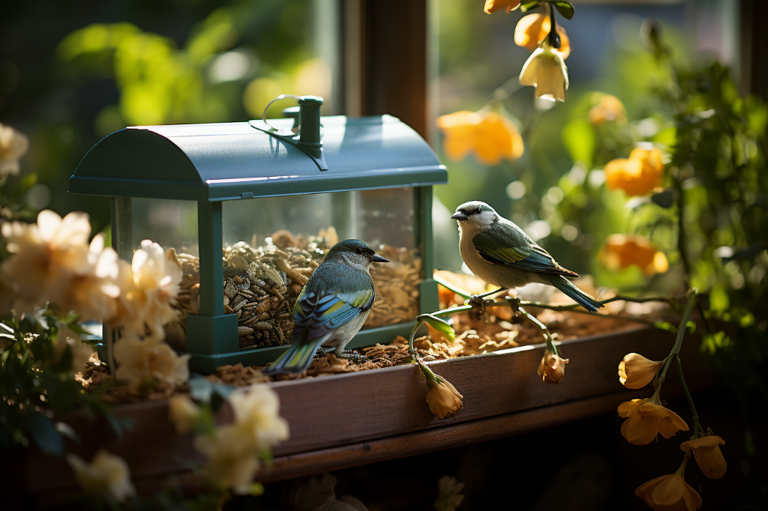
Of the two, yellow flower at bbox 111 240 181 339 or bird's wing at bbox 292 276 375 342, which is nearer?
yellow flower at bbox 111 240 181 339

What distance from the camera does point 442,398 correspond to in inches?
31.9

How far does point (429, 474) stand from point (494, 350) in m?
0.21

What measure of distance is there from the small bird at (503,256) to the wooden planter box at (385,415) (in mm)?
107

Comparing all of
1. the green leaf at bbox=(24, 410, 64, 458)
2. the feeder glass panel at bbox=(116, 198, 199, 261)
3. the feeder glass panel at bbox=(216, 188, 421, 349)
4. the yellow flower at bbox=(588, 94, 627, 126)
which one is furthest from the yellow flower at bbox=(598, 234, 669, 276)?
the green leaf at bbox=(24, 410, 64, 458)

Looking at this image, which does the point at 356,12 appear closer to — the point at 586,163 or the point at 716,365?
the point at 586,163

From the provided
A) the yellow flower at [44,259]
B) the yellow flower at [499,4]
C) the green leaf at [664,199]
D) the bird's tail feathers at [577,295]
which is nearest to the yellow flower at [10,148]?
the yellow flower at [44,259]

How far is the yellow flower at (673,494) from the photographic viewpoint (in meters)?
0.81

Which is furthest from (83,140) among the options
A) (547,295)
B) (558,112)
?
(558,112)

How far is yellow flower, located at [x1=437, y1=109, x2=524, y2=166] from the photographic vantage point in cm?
138

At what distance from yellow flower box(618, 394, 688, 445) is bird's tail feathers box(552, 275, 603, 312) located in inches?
6.7

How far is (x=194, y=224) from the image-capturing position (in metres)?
0.86

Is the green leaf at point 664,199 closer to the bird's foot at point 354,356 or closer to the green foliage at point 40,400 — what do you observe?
the bird's foot at point 354,356

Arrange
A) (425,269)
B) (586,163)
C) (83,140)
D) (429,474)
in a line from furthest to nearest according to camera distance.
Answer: (83,140) < (586,163) < (425,269) < (429,474)

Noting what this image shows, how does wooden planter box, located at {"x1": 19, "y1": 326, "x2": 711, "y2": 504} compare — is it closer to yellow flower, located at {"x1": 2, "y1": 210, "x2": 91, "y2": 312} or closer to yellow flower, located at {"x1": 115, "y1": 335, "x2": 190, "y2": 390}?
yellow flower, located at {"x1": 115, "y1": 335, "x2": 190, "y2": 390}
